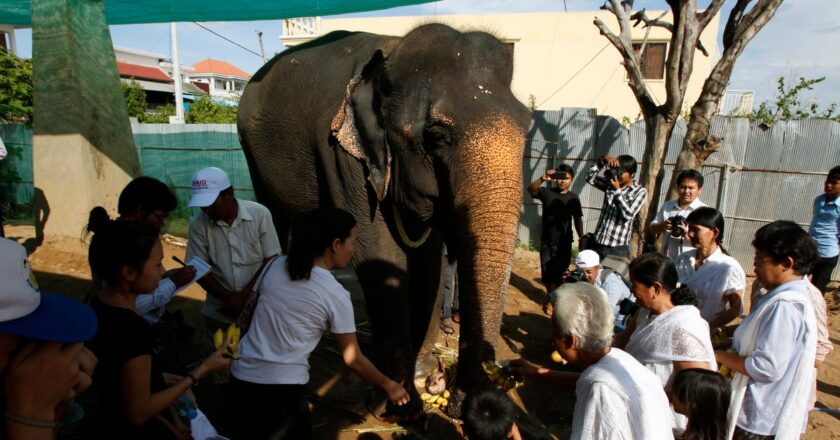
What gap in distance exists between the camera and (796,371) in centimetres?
230

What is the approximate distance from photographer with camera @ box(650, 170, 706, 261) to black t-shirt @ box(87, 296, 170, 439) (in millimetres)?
3519

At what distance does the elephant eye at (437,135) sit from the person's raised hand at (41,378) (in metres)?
1.92

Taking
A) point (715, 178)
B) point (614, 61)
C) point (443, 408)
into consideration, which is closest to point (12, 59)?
point (443, 408)

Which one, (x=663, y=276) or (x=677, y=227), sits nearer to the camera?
(x=663, y=276)

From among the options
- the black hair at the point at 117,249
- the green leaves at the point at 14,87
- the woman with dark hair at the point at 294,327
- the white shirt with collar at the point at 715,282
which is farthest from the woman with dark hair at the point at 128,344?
the green leaves at the point at 14,87

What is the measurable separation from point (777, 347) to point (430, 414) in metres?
2.17

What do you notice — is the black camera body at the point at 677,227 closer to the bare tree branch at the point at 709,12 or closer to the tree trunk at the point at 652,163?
the tree trunk at the point at 652,163

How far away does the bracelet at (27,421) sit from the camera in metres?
1.20

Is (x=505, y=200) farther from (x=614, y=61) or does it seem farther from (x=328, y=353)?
(x=614, y=61)

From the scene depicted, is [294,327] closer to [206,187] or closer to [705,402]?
[206,187]

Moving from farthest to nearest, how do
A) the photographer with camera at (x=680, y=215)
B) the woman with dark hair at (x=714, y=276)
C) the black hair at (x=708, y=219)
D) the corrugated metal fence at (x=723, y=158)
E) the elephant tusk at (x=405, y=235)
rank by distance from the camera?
the corrugated metal fence at (x=723, y=158) → the photographer with camera at (x=680, y=215) → the elephant tusk at (x=405, y=235) → the black hair at (x=708, y=219) → the woman with dark hair at (x=714, y=276)

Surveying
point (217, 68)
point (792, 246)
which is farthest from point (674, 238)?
point (217, 68)

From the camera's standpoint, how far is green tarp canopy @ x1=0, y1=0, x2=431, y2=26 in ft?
18.6

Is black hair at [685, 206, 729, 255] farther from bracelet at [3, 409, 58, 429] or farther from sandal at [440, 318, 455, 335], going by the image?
bracelet at [3, 409, 58, 429]
